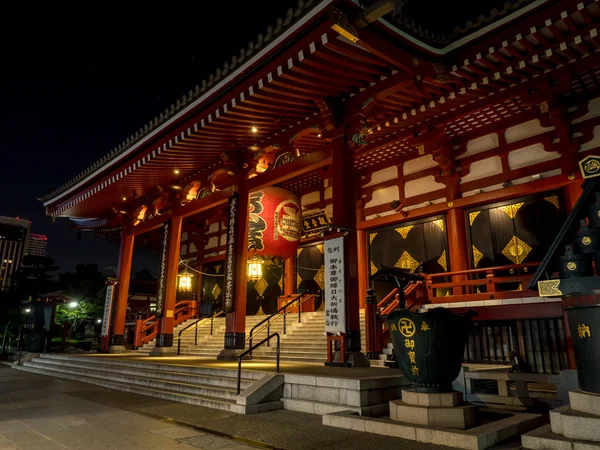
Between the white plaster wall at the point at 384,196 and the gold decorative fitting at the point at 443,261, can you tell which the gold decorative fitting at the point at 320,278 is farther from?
the gold decorative fitting at the point at 443,261

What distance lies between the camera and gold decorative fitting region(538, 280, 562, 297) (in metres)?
4.45

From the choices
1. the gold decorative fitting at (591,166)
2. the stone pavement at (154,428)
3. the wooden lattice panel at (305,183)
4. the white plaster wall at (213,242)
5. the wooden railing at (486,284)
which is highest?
the wooden lattice panel at (305,183)

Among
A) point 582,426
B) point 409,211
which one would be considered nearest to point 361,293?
point 409,211

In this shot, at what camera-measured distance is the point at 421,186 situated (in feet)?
40.5

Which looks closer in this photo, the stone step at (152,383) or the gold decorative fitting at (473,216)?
the stone step at (152,383)

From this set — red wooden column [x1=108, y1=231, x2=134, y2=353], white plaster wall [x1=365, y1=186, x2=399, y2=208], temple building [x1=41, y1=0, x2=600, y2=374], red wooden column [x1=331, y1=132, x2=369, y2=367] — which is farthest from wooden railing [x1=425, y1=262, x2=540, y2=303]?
red wooden column [x1=108, y1=231, x2=134, y2=353]

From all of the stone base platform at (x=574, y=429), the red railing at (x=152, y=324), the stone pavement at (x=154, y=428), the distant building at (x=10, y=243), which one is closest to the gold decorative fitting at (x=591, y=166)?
the stone base platform at (x=574, y=429)

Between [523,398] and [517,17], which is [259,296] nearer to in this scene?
[523,398]

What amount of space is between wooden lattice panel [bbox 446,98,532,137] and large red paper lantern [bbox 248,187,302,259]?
17.3 feet

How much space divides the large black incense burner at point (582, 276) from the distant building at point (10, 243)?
11601cm

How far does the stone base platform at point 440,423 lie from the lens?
14.0 ft

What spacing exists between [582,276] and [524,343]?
17.7 feet

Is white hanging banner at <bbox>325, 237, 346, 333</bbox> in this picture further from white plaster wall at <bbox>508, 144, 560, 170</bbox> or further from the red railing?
the red railing

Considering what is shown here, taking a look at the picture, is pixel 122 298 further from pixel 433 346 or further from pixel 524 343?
pixel 433 346
